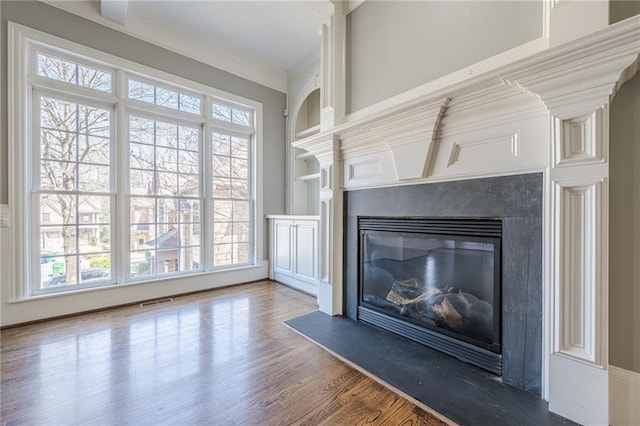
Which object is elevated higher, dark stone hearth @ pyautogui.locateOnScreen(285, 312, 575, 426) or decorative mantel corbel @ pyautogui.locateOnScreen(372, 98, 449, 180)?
decorative mantel corbel @ pyautogui.locateOnScreen(372, 98, 449, 180)

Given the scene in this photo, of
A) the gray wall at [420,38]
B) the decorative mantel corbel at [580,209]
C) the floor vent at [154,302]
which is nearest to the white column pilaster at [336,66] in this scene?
the gray wall at [420,38]

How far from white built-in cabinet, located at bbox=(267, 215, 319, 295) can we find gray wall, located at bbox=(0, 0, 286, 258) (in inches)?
10.2

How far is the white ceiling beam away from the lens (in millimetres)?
2660

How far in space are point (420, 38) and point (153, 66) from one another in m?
2.99

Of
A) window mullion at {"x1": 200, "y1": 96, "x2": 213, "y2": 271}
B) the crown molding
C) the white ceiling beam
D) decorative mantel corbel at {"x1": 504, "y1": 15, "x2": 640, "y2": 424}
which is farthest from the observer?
window mullion at {"x1": 200, "y1": 96, "x2": 213, "y2": 271}

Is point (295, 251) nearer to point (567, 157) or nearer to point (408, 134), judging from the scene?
point (408, 134)

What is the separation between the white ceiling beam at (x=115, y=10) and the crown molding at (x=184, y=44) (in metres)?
0.07

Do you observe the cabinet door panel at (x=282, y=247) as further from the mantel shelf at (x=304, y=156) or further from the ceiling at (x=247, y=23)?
the ceiling at (x=247, y=23)

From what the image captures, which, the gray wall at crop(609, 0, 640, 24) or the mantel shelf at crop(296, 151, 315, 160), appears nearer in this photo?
the gray wall at crop(609, 0, 640, 24)

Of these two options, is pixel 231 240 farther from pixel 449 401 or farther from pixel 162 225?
pixel 449 401

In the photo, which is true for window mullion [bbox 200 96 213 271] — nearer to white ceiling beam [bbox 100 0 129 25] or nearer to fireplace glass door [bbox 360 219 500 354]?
white ceiling beam [bbox 100 0 129 25]

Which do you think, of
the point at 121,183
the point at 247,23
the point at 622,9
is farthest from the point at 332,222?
the point at 247,23

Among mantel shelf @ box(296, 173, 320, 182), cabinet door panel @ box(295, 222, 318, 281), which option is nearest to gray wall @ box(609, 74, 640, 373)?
cabinet door panel @ box(295, 222, 318, 281)

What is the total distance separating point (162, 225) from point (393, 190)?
2.83 metres
